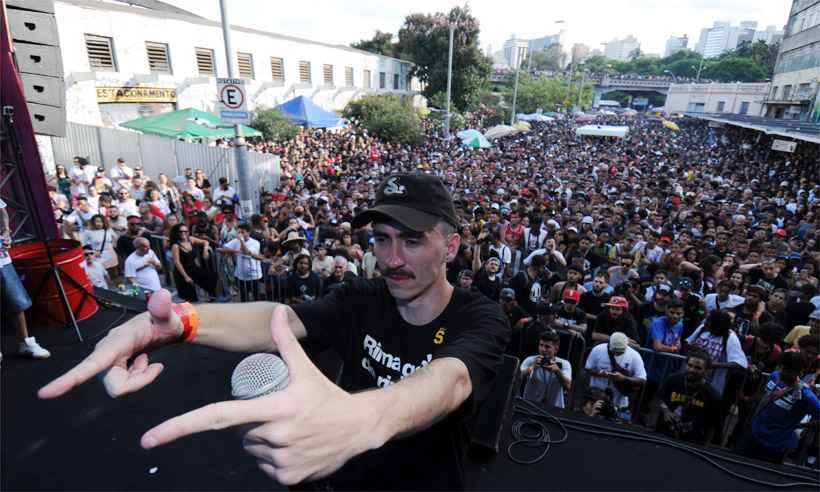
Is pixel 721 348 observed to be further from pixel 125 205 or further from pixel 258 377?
pixel 125 205

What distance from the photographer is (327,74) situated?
33312 mm

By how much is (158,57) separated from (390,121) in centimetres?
1325

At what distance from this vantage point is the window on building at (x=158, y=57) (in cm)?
1939

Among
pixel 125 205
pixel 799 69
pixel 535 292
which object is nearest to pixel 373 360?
pixel 535 292

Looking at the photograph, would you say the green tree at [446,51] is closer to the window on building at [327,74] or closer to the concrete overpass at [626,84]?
the window on building at [327,74]

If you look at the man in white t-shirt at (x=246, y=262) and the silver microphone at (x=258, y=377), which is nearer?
the silver microphone at (x=258, y=377)

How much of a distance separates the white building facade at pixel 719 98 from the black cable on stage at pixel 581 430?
66684 millimetres

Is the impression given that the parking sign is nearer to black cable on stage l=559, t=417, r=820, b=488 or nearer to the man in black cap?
the man in black cap

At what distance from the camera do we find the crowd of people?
14.8 feet

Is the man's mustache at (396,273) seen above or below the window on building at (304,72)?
below

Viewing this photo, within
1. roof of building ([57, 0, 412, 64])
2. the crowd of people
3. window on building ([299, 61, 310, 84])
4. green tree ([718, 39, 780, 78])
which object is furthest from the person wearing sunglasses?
green tree ([718, 39, 780, 78])

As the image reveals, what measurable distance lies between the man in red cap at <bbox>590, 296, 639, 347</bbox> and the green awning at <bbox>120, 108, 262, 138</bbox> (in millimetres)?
12534

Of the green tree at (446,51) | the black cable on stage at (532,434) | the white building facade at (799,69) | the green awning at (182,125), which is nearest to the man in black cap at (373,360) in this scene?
the black cable on stage at (532,434)

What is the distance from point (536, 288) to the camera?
21.7 feet
